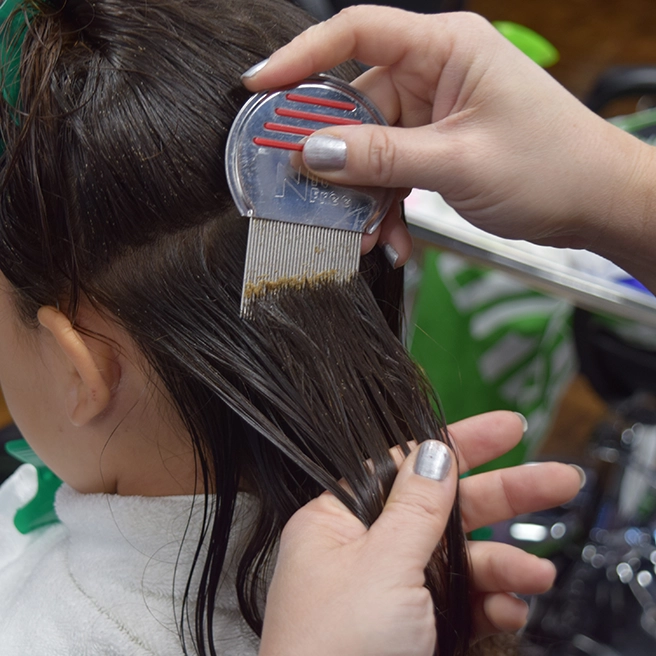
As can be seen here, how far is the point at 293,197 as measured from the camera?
1.91ft

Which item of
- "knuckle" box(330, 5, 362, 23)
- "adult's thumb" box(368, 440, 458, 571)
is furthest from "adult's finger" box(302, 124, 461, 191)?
"adult's thumb" box(368, 440, 458, 571)

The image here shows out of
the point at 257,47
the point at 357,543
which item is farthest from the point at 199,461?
the point at 257,47

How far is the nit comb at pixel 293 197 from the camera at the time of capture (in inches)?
22.0


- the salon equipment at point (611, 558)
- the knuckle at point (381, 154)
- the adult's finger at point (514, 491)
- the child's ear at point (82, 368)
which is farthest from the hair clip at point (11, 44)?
the salon equipment at point (611, 558)

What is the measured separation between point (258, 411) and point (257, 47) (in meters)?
0.31

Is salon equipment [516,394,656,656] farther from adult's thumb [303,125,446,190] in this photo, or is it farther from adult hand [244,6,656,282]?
adult's thumb [303,125,446,190]

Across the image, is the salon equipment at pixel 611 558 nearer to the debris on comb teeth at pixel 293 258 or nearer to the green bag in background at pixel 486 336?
the green bag in background at pixel 486 336

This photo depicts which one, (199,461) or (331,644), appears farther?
(199,461)

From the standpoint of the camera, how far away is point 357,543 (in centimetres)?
52

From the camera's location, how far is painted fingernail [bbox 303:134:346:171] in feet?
1.86

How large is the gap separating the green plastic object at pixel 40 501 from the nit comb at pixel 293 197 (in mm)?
450

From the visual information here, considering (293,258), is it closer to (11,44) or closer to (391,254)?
(391,254)

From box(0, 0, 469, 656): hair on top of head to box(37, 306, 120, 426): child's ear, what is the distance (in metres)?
0.02

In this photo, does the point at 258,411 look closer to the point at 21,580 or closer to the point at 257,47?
the point at 257,47
